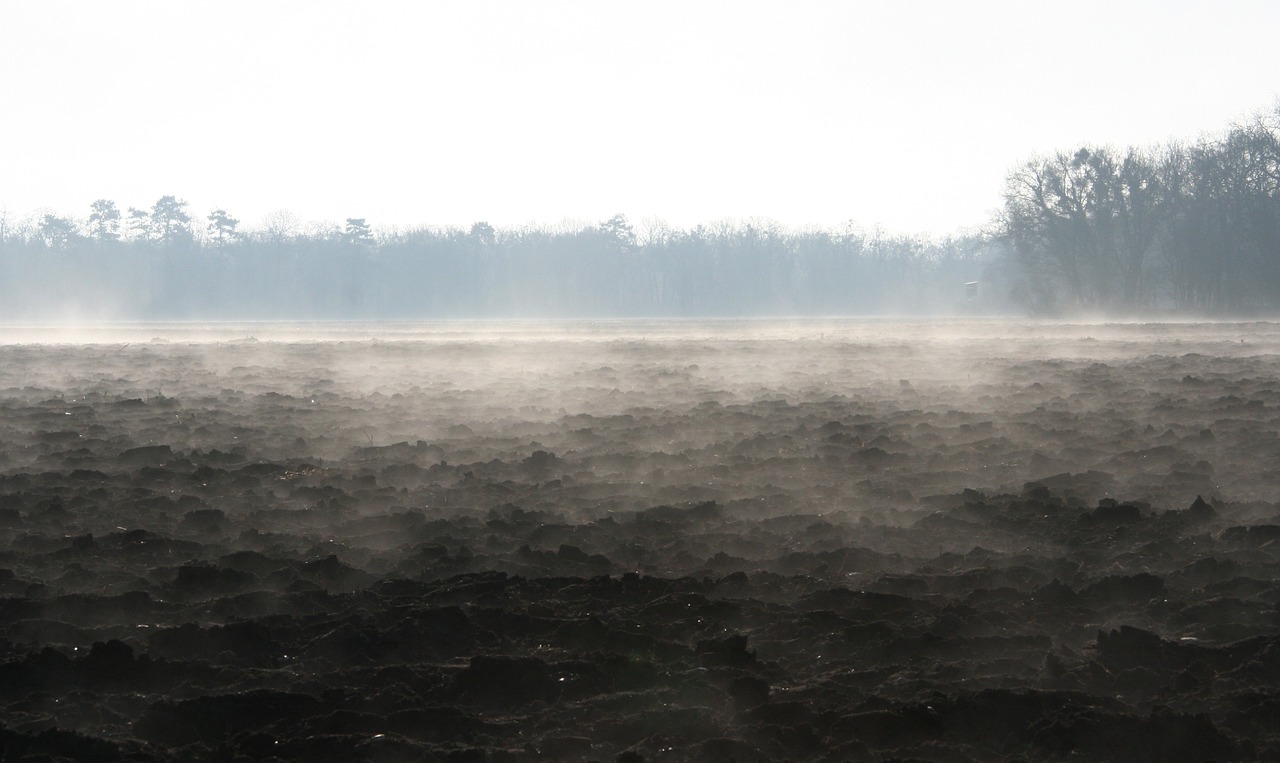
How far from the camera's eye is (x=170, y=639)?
5.41 meters

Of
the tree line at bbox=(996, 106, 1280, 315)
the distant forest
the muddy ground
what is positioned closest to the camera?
the muddy ground

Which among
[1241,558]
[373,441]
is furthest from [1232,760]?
[373,441]

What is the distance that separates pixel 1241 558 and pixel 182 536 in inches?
304

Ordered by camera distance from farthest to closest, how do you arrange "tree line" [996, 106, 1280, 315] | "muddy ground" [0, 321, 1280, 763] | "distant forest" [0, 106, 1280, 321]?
"distant forest" [0, 106, 1280, 321]
"tree line" [996, 106, 1280, 315]
"muddy ground" [0, 321, 1280, 763]

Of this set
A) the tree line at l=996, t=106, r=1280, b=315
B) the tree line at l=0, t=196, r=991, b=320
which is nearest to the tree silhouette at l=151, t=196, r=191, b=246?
the tree line at l=0, t=196, r=991, b=320

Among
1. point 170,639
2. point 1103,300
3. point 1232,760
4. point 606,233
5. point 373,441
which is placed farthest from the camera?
point 606,233

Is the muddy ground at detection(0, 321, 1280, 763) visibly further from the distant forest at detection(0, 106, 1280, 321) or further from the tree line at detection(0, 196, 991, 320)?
the tree line at detection(0, 196, 991, 320)

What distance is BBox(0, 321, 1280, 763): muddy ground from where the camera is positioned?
443 centimetres

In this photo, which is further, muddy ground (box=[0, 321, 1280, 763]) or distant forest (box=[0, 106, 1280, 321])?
distant forest (box=[0, 106, 1280, 321])

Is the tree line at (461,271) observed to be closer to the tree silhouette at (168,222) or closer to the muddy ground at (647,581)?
the tree silhouette at (168,222)

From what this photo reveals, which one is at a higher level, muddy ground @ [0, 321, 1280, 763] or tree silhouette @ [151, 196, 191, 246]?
tree silhouette @ [151, 196, 191, 246]

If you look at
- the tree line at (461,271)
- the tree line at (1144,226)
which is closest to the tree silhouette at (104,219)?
the tree line at (461,271)

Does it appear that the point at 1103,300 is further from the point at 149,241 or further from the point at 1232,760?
the point at 149,241

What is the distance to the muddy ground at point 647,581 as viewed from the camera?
443 centimetres
